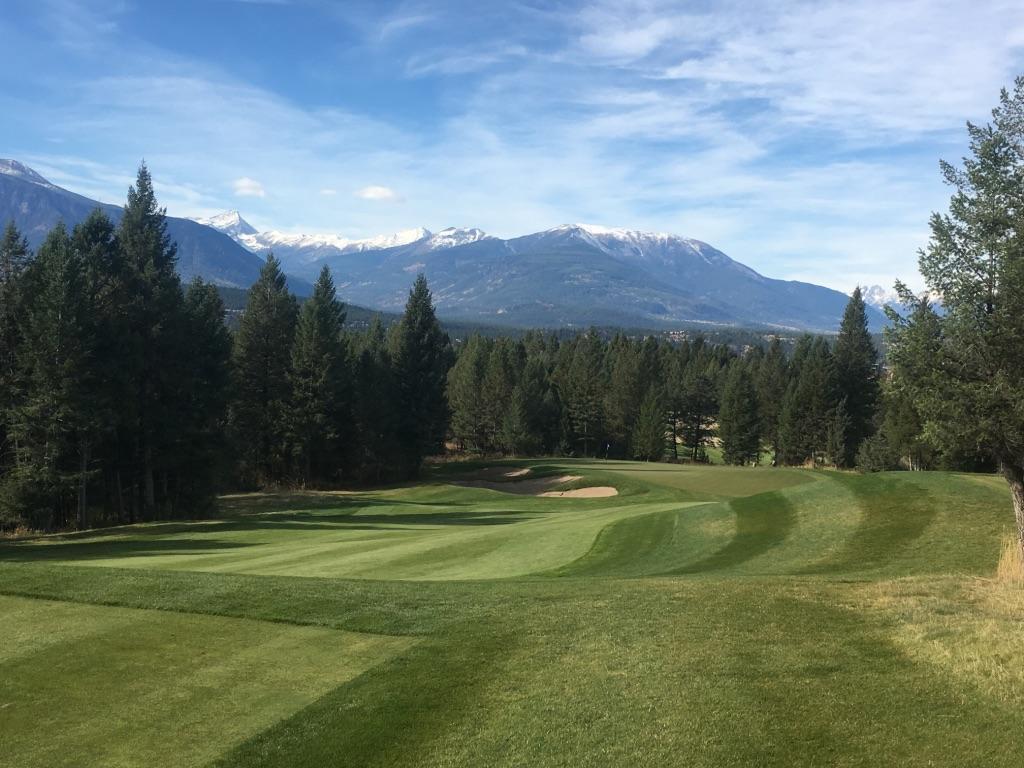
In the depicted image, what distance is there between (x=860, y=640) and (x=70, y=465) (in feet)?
113

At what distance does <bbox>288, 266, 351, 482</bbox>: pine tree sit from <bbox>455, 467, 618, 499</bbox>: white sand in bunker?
1098cm

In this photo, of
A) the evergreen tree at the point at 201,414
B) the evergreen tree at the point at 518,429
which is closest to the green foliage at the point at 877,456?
the evergreen tree at the point at 518,429

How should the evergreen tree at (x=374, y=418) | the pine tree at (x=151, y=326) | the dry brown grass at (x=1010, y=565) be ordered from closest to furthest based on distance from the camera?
the dry brown grass at (x=1010, y=565)
the pine tree at (x=151, y=326)
the evergreen tree at (x=374, y=418)

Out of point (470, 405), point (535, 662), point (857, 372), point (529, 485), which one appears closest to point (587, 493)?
point (529, 485)

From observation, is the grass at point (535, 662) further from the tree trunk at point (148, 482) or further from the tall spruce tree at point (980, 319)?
the tree trunk at point (148, 482)

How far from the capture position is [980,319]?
14820mm

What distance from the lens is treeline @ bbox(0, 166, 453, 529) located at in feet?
99.9

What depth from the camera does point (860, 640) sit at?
30.3 feet

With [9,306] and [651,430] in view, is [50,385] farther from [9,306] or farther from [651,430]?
[651,430]

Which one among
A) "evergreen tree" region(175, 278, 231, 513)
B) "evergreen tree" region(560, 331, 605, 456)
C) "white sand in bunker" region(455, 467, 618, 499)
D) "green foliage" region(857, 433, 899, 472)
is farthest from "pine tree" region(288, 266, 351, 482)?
"green foliage" region(857, 433, 899, 472)

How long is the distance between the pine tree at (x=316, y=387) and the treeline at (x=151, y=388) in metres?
0.12

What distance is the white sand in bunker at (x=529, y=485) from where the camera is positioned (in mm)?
46078

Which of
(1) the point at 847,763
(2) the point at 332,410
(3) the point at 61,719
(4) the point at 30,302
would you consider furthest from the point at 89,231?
(1) the point at 847,763

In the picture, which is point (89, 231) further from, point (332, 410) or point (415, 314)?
point (415, 314)
